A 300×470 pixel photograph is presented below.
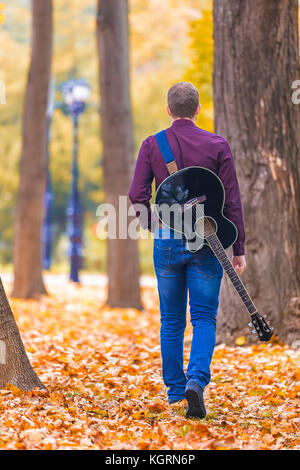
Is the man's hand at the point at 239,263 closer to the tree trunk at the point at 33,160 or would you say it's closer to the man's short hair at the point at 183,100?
the man's short hair at the point at 183,100

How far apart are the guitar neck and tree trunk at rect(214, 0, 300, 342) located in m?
2.70

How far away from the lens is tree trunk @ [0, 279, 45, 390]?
4539mm

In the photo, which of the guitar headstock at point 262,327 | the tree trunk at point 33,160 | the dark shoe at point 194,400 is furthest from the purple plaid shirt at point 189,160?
the tree trunk at point 33,160

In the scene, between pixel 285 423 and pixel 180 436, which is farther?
pixel 285 423

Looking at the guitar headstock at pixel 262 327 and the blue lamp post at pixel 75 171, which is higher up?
the blue lamp post at pixel 75 171

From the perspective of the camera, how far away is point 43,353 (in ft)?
21.0

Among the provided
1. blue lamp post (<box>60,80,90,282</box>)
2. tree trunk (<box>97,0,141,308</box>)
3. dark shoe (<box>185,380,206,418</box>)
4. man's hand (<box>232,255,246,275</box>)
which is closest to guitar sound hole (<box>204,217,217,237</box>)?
man's hand (<box>232,255,246,275</box>)

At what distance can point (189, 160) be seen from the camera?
431 centimetres

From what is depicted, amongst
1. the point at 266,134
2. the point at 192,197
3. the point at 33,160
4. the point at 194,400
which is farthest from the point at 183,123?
the point at 33,160

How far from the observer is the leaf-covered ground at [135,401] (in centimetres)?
382

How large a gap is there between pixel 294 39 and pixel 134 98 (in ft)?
69.1

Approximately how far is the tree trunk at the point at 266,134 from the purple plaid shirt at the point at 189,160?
2601mm
